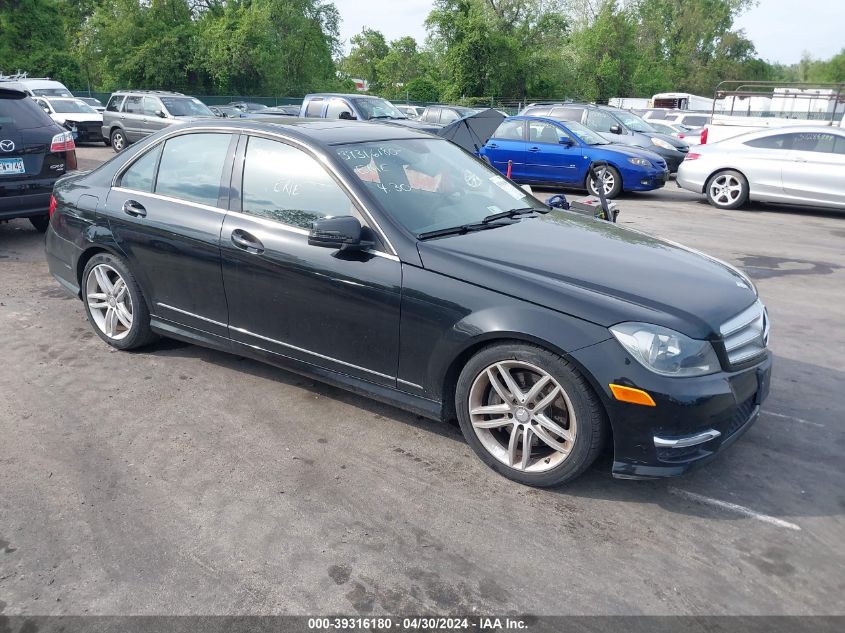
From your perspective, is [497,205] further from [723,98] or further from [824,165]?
[723,98]

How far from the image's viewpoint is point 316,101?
16.7 metres

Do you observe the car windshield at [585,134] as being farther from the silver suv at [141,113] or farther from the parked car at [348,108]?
the silver suv at [141,113]

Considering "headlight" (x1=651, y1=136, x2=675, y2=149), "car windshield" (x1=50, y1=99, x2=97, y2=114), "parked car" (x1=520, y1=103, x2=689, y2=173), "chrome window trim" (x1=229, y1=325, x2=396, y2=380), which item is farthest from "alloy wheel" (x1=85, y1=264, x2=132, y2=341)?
"car windshield" (x1=50, y1=99, x2=97, y2=114)

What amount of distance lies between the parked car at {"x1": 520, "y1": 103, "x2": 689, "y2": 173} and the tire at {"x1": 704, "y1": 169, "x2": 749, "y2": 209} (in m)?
2.40

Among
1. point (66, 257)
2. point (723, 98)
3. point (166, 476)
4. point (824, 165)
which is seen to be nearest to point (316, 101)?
point (824, 165)

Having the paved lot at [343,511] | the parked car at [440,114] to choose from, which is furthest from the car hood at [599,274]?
the parked car at [440,114]

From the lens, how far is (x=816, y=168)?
1177cm

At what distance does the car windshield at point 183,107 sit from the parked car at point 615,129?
9544mm

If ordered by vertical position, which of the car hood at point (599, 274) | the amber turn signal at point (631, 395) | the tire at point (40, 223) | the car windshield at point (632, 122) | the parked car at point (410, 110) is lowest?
the tire at point (40, 223)

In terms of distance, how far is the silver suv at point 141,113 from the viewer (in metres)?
19.5

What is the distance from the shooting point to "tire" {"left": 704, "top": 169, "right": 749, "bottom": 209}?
A: 40.9ft

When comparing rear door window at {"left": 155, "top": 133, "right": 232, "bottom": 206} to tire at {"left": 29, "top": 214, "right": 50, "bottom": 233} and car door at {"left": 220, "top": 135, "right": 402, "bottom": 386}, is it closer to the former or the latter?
car door at {"left": 220, "top": 135, "right": 402, "bottom": 386}

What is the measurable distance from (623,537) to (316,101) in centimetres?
1528

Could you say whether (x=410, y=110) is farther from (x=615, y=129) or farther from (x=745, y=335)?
(x=745, y=335)
